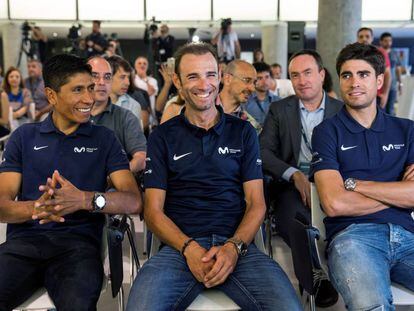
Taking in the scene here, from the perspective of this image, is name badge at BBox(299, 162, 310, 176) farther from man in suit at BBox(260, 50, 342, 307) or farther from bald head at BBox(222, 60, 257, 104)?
bald head at BBox(222, 60, 257, 104)

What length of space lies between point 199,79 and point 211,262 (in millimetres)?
807

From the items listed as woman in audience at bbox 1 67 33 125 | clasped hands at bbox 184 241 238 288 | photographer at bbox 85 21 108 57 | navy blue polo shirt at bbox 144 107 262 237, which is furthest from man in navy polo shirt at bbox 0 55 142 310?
photographer at bbox 85 21 108 57

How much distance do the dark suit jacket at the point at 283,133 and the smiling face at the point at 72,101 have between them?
122 cm

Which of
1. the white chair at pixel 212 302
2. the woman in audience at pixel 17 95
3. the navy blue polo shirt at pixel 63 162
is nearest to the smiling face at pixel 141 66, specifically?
the woman in audience at pixel 17 95

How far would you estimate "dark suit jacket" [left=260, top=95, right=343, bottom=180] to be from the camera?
3.16m

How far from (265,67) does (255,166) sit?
329 centimetres

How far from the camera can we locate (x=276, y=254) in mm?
3623

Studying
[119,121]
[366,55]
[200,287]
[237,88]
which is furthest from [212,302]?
[237,88]

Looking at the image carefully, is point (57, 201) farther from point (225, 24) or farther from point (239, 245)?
point (225, 24)

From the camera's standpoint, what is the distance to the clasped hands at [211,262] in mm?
1865

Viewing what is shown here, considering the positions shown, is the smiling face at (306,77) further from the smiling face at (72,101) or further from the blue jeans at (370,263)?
the smiling face at (72,101)

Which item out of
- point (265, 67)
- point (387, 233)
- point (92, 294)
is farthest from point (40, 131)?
point (265, 67)

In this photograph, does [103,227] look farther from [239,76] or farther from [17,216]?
[239,76]

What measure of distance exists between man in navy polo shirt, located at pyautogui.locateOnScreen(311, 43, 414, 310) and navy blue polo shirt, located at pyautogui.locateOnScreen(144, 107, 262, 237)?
0.34m
